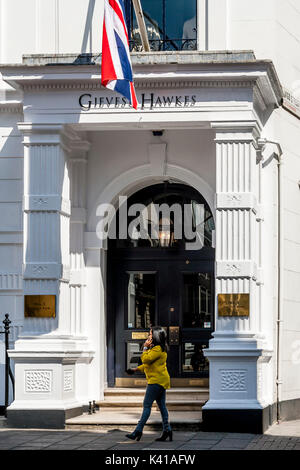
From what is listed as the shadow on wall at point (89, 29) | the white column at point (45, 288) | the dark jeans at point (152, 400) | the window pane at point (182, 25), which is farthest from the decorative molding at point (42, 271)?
the window pane at point (182, 25)

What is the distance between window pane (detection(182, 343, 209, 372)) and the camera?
19094 mm

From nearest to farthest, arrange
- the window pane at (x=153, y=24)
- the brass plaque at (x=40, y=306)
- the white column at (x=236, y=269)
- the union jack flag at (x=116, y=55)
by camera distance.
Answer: the union jack flag at (x=116, y=55) → the white column at (x=236, y=269) → the brass plaque at (x=40, y=306) → the window pane at (x=153, y=24)

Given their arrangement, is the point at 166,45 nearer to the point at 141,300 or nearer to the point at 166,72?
the point at 166,72

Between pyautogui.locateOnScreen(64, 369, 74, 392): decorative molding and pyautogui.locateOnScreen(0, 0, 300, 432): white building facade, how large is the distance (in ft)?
0.10

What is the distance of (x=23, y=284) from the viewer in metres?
17.2

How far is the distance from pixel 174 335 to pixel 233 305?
2.52m

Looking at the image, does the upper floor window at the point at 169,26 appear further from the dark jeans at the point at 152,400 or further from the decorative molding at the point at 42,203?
the dark jeans at the point at 152,400

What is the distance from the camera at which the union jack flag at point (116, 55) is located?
16250 mm

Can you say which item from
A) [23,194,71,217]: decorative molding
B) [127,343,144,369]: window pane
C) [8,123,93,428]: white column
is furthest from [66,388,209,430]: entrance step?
[23,194,71,217]: decorative molding

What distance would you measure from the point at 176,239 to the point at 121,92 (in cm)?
385

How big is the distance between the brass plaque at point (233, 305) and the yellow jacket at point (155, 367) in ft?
6.26
